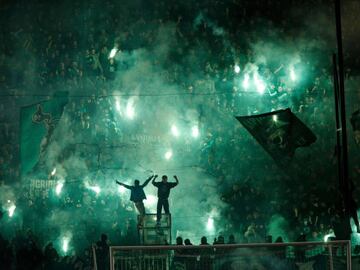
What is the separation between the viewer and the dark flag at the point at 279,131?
15.9m

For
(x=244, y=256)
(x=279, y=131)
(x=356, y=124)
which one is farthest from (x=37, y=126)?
(x=244, y=256)

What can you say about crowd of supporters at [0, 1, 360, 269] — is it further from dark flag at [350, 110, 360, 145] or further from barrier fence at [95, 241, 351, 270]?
barrier fence at [95, 241, 351, 270]

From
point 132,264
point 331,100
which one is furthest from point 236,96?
point 132,264

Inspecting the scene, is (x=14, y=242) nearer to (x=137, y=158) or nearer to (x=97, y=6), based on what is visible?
(x=137, y=158)

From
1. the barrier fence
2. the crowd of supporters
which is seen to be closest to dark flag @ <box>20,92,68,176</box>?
the crowd of supporters

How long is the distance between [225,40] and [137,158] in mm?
4815

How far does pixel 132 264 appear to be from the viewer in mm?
8336

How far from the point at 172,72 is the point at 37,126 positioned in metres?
4.66

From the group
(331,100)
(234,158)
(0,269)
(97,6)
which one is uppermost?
(97,6)

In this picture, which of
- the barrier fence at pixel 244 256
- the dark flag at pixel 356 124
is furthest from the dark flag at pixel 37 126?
the barrier fence at pixel 244 256

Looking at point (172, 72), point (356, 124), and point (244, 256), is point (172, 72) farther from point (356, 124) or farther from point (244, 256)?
point (244, 256)

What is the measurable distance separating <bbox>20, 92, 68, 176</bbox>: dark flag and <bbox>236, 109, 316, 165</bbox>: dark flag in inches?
242

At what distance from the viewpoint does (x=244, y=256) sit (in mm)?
8000

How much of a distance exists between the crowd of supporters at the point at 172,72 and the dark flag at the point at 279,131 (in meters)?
1.60
